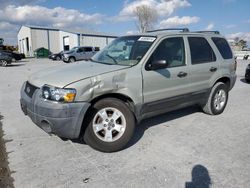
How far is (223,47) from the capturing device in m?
5.43

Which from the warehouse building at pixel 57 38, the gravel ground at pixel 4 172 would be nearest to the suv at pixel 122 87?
the gravel ground at pixel 4 172

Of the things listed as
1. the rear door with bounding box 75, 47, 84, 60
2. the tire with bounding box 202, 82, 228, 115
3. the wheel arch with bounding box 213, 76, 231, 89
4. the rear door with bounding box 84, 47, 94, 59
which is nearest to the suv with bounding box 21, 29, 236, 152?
the tire with bounding box 202, 82, 228, 115

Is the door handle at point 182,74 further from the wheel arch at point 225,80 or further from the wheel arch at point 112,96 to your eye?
the wheel arch at point 225,80

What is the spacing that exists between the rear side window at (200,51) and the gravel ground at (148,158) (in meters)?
1.31

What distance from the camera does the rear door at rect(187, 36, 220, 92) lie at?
4613 millimetres

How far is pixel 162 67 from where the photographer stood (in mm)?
3920

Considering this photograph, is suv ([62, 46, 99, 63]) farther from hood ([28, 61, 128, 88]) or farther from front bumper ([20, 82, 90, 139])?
front bumper ([20, 82, 90, 139])

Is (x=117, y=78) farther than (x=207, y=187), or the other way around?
(x=117, y=78)

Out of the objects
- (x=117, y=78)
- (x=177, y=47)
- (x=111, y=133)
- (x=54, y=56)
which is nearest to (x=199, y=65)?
(x=177, y=47)

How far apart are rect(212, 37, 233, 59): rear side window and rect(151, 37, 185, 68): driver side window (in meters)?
1.25

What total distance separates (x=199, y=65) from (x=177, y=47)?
25.4 inches

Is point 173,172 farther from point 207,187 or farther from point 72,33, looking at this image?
point 72,33

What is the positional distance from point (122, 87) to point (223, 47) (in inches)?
121

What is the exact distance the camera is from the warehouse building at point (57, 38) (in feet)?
134
